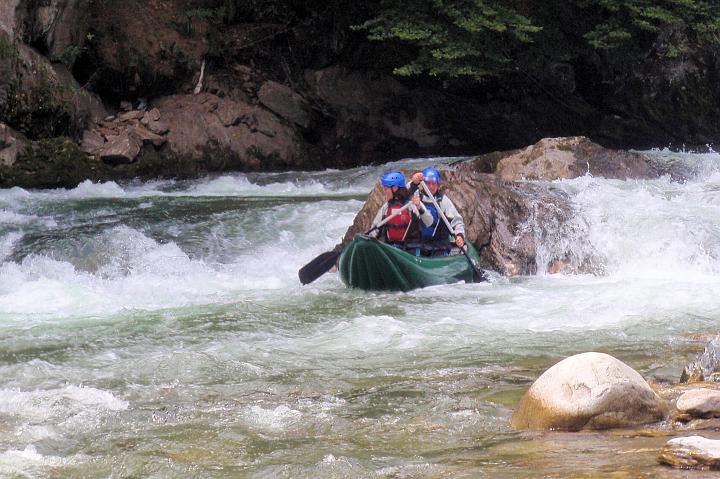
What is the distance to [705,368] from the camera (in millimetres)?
5051

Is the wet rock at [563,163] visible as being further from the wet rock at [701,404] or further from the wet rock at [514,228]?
the wet rock at [701,404]

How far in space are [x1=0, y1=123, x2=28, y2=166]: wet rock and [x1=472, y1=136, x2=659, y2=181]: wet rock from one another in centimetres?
636

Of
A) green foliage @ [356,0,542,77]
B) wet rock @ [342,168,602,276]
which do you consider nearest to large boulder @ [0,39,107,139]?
green foliage @ [356,0,542,77]

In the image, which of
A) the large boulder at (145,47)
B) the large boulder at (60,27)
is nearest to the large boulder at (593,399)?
the large boulder at (60,27)

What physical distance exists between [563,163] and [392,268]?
205 inches

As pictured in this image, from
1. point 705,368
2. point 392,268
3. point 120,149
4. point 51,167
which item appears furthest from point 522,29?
point 705,368

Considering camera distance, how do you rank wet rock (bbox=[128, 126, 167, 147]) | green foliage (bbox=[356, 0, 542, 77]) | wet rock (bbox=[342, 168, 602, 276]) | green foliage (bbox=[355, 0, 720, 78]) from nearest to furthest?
wet rock (bbox=[342, 168, 602, 276]) < wet rock (bbox=[128, 126, 167, 147]) < green foliage (bbox=[356, 0, 542, 77]) < green foliage (bbox=[355, 0, 720, 78])

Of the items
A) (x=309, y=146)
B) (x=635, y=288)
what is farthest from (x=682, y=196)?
(x=309, y=146)

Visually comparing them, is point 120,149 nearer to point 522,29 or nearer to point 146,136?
point 146,136

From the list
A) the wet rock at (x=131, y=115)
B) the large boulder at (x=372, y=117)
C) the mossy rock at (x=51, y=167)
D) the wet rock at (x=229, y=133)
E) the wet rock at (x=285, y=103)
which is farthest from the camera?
the large boulder at (x=372, y=117)

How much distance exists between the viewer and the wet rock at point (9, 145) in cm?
1271

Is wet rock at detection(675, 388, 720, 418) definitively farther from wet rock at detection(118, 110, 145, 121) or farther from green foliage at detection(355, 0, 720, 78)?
green foliage at detection(355, 0, 720, 78)

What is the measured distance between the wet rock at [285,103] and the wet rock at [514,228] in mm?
6504

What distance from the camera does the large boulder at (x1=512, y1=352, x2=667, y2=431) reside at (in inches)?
168
